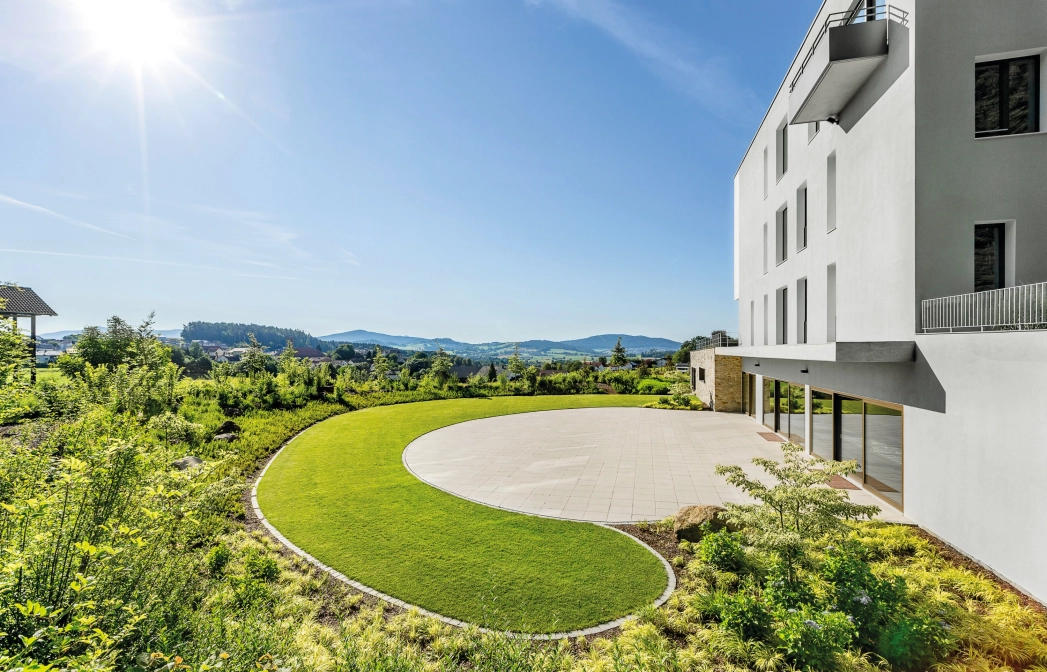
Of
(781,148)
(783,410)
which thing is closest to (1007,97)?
(781,148)

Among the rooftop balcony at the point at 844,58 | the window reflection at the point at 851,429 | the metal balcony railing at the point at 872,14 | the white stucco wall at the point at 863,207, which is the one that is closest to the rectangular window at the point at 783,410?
the white stucco wall at the point at 863,207

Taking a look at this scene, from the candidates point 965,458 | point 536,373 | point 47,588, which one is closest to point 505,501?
point 47,588

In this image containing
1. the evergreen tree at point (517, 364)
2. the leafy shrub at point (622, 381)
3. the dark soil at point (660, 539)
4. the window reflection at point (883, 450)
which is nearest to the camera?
the dark soil at point (660, 539)

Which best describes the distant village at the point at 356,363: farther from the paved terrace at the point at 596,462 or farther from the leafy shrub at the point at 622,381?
the paved terrace at the point at 596,462

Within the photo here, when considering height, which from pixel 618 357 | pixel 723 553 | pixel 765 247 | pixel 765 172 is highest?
pixel 765 172

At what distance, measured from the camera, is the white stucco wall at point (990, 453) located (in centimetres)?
484

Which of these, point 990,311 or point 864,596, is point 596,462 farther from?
point 990,311

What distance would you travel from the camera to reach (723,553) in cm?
573

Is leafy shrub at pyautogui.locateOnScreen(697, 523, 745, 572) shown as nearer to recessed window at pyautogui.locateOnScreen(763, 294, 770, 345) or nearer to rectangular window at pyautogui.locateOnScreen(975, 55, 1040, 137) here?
rectangular window at pyautogui.locateOnScreen(975, 55, 1040, 137)

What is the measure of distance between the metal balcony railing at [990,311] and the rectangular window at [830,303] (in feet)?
11.3

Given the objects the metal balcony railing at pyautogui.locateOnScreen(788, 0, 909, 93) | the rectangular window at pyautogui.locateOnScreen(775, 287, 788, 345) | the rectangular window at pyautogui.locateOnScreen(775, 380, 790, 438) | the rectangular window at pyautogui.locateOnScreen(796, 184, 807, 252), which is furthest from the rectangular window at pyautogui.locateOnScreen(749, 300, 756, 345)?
the metal balcony railing at pyautogui.locateOnScreen(788, 0, 909, 93)

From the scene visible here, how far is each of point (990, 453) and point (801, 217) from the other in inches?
335

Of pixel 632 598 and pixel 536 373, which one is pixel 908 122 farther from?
pixel 536 373

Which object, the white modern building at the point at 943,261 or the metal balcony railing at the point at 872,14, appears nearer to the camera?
the white modern building at the point at 943,261
